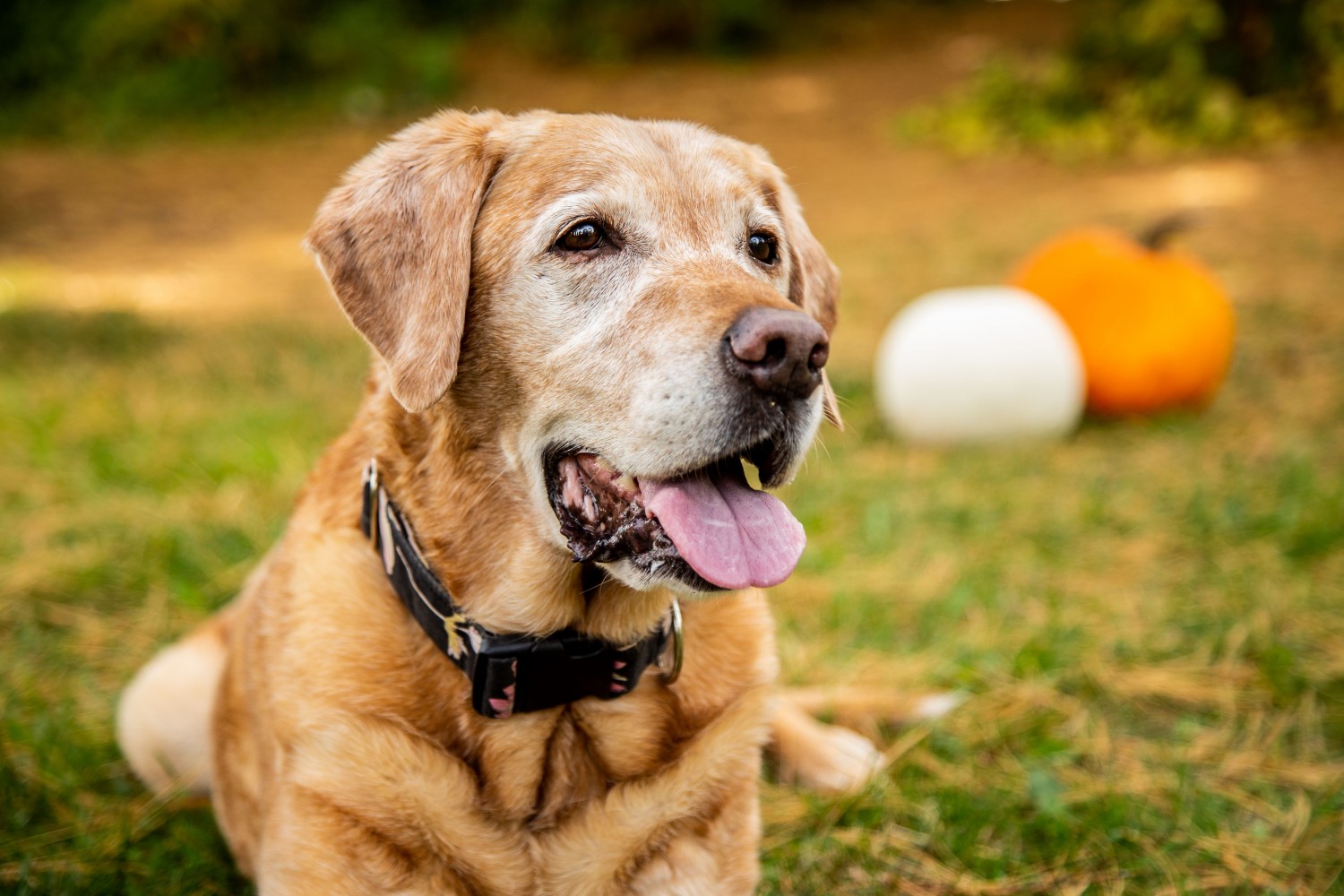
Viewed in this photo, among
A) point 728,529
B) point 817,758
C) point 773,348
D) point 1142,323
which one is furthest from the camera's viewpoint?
point 1142,323

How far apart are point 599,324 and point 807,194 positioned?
1125 centimetres

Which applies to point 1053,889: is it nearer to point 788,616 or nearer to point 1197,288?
point 788,616

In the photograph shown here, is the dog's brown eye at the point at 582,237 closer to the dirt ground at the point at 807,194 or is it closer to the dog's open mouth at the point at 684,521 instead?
the dog's open mouth at the point at 684,521

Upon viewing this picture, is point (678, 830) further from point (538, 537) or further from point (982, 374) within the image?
point (982, 374)

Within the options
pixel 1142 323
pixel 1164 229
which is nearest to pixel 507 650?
pixel 1142 323

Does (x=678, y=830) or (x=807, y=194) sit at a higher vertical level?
(x=678, y=830)

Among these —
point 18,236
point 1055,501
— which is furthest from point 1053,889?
point 18,236

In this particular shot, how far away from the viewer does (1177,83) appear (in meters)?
13.1

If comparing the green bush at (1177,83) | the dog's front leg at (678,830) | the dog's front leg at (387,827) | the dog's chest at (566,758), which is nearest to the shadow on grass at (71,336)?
the dog's front leg at (387,827)

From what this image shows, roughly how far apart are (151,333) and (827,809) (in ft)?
20.5

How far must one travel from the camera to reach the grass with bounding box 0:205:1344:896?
2863 millimetres

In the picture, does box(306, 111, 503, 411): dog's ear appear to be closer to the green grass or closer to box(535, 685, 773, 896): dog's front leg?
box(535, 685, 773, 896): dog's front leg

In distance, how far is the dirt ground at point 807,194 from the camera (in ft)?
30.5

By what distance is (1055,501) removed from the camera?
5133 millimetres
